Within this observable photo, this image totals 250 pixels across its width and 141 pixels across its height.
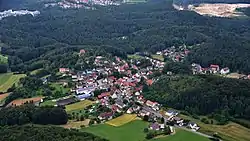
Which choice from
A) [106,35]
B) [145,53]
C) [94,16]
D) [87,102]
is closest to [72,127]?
[87,102]

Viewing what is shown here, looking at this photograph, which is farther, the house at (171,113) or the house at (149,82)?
the house at (149,82)

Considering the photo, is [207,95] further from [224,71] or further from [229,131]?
[224,71]

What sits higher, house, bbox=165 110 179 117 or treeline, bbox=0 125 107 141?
treeline, bbox=0 125 107 141

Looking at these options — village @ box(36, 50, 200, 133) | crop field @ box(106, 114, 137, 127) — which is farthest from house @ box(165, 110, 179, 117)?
crop field @ box(106, 114, 137, 127)

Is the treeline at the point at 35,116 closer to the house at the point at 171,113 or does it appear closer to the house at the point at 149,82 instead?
the house at the point at 171,113

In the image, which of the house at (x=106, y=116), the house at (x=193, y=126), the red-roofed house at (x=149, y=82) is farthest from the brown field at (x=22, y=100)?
the house at (x=193, y=126)

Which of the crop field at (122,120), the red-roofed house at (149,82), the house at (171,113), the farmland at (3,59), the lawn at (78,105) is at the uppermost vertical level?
the red-roofed house at (149,82)

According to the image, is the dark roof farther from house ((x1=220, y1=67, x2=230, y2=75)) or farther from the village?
house ((x1=220, y1=67, x2=230, y2=75))
